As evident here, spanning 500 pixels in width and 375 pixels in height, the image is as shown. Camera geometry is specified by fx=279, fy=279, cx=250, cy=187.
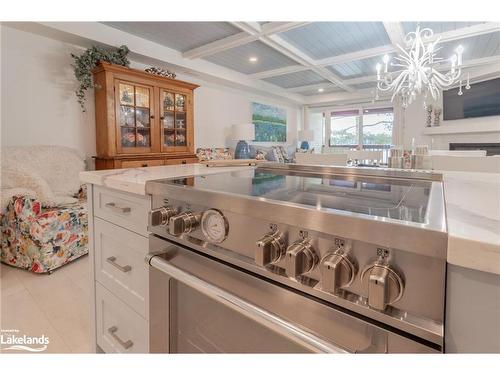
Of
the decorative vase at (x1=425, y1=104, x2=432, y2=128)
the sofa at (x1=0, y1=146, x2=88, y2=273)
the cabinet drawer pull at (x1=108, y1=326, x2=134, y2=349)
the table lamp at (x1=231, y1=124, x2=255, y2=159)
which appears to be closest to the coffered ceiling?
the table lamp at (x1=231, y1=124, x2=255, y2=159)

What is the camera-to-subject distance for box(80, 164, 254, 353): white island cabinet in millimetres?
837

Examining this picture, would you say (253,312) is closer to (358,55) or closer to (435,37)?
(435,37)

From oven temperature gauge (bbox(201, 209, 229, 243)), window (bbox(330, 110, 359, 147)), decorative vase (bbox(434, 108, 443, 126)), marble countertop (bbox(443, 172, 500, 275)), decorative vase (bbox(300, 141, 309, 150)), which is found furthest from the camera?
window (bbox(330, 110, 359, 147))

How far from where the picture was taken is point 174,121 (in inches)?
133

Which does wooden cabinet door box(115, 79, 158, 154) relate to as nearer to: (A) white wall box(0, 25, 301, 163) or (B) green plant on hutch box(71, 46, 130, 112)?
(B) green plant on hutch box(71, 46, 130, 112)

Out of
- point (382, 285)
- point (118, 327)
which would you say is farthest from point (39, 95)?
point (382, 285)

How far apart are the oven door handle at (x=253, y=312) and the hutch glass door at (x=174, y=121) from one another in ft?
9.07

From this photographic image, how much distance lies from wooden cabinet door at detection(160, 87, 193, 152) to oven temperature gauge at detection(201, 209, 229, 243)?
2.79 meters

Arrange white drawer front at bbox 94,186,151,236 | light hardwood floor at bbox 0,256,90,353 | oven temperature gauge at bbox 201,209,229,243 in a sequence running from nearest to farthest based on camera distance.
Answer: oven temperature gauge at bbox 201,209,229,243 → white drawer front at bbox 94,186,151,236 → light hardwood floor at bbox 0,256,90,353

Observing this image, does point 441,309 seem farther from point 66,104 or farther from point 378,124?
point 378,124

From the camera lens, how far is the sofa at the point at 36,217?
1941mm

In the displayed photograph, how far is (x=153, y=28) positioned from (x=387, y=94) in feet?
15.7

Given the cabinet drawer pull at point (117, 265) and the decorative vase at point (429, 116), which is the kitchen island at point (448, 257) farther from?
the decorative vase at point (429, 116)
